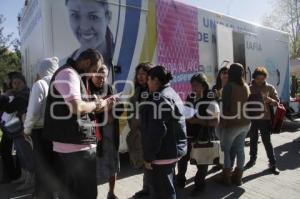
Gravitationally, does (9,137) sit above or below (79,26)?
below

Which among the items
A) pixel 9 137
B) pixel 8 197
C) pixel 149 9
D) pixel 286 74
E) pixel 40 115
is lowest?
pixel 8 197

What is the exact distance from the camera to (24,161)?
474 centimetres

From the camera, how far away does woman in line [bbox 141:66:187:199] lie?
3.01 metres

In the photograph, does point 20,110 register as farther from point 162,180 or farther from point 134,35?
point 162,180

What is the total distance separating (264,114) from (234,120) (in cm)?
105

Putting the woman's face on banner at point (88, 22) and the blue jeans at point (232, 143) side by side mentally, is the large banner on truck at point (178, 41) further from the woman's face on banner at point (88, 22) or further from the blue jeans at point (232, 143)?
the blue jeans at point (232, 143)

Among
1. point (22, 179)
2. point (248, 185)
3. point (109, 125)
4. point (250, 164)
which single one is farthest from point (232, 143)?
point (22, 179)

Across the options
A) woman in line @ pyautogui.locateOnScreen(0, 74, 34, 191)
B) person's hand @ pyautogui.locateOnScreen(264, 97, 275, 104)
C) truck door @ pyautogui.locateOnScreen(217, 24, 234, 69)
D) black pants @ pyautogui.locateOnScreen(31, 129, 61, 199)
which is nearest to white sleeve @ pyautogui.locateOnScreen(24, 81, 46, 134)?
black pants @ pyautogui.locateOnScreen(31, 129, 61, 199)

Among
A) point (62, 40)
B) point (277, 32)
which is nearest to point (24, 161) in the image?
point (62, 40)

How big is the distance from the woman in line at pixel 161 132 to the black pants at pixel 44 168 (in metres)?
1.07

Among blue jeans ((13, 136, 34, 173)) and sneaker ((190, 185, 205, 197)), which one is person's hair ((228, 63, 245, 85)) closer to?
sneaker ((190, 185, 205, 197))

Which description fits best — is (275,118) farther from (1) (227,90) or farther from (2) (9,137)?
(2) (9,137)

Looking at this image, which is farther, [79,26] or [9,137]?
[9,137]

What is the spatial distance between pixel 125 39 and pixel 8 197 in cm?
274
